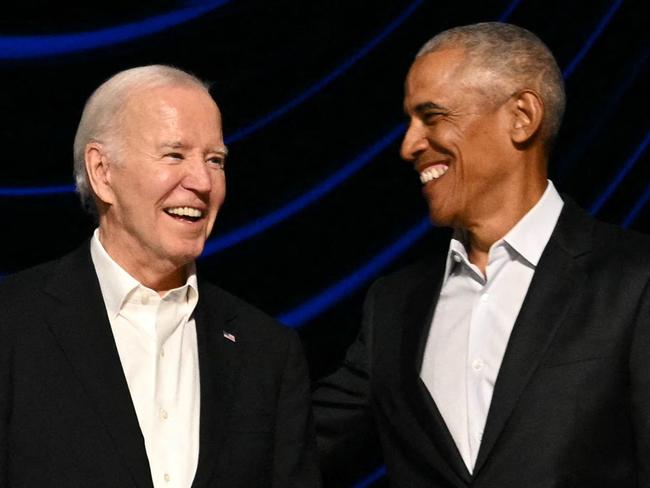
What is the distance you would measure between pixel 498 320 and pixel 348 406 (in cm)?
45

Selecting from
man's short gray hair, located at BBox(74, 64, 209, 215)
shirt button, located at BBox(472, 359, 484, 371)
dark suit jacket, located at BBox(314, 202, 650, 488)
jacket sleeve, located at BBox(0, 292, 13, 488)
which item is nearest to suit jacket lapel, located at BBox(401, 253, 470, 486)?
dark suit jacket, located at BBox(314, 202, 650, 488)

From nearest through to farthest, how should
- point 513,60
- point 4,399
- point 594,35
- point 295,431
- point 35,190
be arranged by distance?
1. point 4,399
2. point 295,431
3. point 513,60
4. point 35,190
5. point 594,35

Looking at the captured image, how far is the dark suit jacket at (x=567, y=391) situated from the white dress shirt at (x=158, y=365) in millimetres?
482

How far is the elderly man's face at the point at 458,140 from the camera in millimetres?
2553

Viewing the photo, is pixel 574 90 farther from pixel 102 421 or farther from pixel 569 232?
pixel 102 421

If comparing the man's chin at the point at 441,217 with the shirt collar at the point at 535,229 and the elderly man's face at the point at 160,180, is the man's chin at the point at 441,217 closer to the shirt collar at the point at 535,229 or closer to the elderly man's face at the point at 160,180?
the shirt collar at the point at 535,229

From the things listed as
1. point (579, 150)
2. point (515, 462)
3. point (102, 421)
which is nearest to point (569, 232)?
point (515, 462)

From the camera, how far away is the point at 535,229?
→ 8.21 ft

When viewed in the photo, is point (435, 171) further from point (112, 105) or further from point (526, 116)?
point (112, 105)

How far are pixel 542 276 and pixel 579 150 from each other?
89 cm

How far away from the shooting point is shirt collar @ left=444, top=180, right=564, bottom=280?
248cm

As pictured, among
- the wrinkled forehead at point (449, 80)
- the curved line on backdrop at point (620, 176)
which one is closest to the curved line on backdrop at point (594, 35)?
the curved line on backdrop at point (620, 176)

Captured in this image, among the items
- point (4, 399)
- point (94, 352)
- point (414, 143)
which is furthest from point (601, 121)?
point (4, 399)

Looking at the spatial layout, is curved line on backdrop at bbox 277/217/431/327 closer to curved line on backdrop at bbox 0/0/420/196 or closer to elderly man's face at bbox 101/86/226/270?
curved line on backdrop at bbox 0/0/420/196
